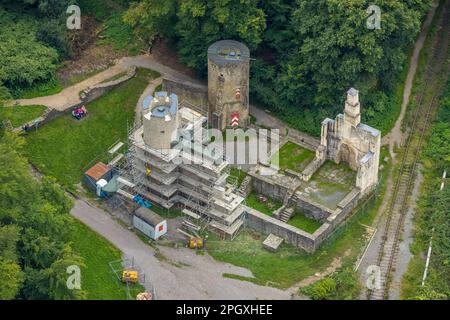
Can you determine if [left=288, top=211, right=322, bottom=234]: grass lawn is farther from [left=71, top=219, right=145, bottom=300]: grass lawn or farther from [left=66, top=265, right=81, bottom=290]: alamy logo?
[left=66, top=265, right=81, bottom=290]: alamy logo

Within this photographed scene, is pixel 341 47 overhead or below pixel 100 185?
overhead

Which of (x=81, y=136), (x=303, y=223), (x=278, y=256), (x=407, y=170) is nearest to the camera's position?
(x=278, y=256)

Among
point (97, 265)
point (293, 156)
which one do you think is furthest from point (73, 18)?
point (97, 265)

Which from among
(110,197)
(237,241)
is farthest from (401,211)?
(110,197)

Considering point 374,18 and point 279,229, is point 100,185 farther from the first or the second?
point 374,18

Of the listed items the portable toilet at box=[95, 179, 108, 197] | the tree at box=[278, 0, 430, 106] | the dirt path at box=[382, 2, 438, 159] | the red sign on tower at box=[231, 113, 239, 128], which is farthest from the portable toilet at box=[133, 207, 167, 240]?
the dirt path at box=[382, 2, 438, 159]

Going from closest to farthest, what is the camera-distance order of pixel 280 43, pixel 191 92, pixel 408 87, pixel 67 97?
1. pixel 67 97
2. pixel 191 92
3. pixel 280 43
4. pixel 408 87

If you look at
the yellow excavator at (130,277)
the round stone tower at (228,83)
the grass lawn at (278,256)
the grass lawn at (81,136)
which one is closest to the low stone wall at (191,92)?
the round stone tower at (228,83)
